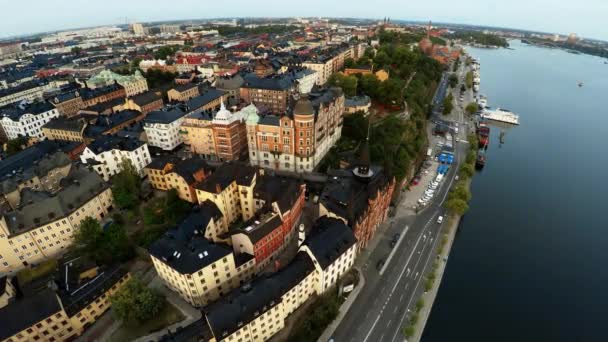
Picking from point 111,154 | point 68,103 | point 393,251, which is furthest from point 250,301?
point 68,103

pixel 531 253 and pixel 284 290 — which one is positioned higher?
pixel 284 290

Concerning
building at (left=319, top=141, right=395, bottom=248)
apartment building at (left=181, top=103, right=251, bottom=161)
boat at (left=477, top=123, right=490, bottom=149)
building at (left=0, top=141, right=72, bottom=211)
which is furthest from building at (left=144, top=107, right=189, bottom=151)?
boat at (left=477, top=123, right=490, bottom=149)

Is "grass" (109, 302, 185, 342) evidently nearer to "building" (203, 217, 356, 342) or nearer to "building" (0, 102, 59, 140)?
"building" (203, 217, 356, 342)

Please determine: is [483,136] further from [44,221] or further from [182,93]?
[44,221]

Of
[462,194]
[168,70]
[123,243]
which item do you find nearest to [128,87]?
[168,70]

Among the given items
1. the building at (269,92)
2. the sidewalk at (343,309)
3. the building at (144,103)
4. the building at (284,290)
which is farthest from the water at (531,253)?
the building at (144,103)

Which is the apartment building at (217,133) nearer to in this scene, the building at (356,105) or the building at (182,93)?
the building at (356,105)
